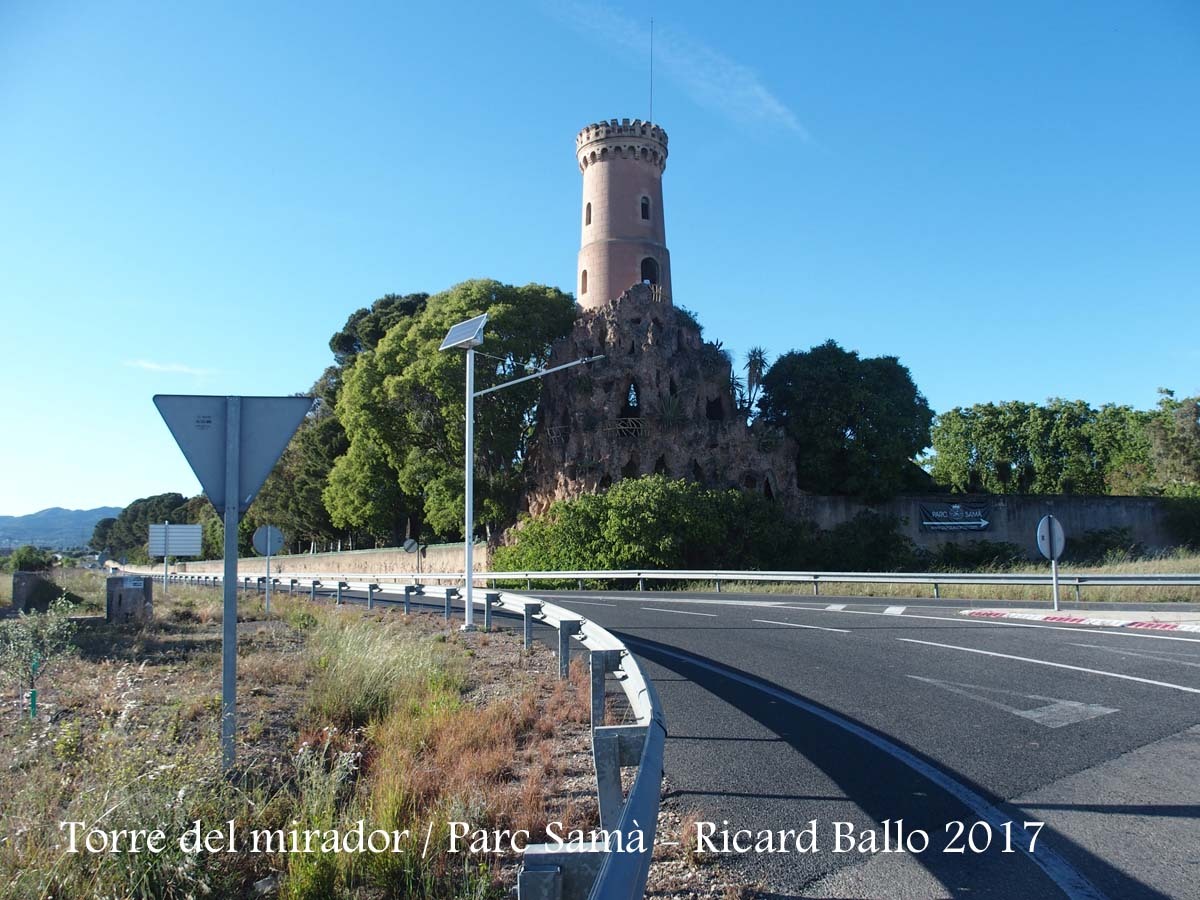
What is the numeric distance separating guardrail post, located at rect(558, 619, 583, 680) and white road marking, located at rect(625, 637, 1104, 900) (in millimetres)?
1961

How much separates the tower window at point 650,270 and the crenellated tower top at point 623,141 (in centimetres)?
612

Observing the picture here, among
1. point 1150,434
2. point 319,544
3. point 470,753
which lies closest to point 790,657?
point 470,753

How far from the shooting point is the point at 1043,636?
43.4 feet

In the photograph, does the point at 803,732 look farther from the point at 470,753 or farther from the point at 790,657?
the point at 790,657

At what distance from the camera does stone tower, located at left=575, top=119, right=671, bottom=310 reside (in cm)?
5034

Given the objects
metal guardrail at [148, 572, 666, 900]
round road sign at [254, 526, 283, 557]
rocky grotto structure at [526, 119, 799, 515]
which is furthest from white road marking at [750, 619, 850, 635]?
rocky grotto structure at [526, 119, 799, 515]

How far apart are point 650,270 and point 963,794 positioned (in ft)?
154

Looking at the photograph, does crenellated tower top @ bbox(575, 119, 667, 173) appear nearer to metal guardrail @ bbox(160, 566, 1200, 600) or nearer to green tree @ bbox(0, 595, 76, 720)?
metal guardrail @ bbox(160, 566, 1200, 600)

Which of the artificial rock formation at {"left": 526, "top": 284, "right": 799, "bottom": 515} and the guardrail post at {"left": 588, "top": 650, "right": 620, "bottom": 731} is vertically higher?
the artificial rock formation at {"left": 526, "top": 284, "right": 799, "bottom": 515}

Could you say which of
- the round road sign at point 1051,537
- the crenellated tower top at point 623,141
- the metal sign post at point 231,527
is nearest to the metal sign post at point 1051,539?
the round road sign at point 1051,537

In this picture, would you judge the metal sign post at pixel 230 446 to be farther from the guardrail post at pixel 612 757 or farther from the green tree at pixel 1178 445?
the green tree at pixel 1178 445

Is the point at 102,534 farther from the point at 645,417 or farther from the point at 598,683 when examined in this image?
the point at 598,683

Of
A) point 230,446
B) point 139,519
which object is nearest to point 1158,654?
point 230,446

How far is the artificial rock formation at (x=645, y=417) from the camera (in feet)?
141
